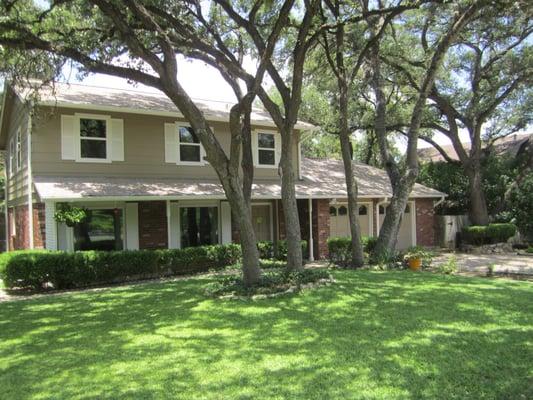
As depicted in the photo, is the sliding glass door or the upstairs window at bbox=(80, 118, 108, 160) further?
the sliding glass door

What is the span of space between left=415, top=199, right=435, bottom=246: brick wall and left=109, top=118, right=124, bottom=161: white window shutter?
13.5 metres

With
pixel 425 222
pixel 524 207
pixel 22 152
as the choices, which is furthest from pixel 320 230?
pixel 524 207

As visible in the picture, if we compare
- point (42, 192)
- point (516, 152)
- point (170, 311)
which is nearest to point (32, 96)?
point (42, 192)

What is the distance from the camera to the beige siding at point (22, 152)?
1452 cm

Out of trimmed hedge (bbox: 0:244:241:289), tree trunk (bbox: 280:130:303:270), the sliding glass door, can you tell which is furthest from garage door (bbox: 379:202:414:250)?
tree trunk (bbox: 280:130:303:270)

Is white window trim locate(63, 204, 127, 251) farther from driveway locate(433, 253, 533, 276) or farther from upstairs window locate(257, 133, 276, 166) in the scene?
driveway locate(433, 253, 533, 276)

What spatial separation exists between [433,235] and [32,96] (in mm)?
17799

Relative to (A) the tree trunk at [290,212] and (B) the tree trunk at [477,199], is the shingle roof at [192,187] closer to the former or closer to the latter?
(B) the tree trunk at [477,199]

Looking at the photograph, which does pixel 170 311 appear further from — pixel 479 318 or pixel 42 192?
pixel 42 192

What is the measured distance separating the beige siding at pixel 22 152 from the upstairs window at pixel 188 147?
4753 mm

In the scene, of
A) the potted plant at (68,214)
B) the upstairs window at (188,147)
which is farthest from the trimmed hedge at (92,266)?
the upstairs window at (188,147)

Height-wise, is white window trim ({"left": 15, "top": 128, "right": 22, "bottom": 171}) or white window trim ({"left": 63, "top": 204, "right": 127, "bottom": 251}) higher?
white window trim ({"left": 15, "top": 128, "right": 22, "bottom": 171})

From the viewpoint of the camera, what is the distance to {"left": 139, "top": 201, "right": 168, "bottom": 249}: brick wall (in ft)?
48.7

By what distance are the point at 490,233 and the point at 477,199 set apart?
7.50ft
